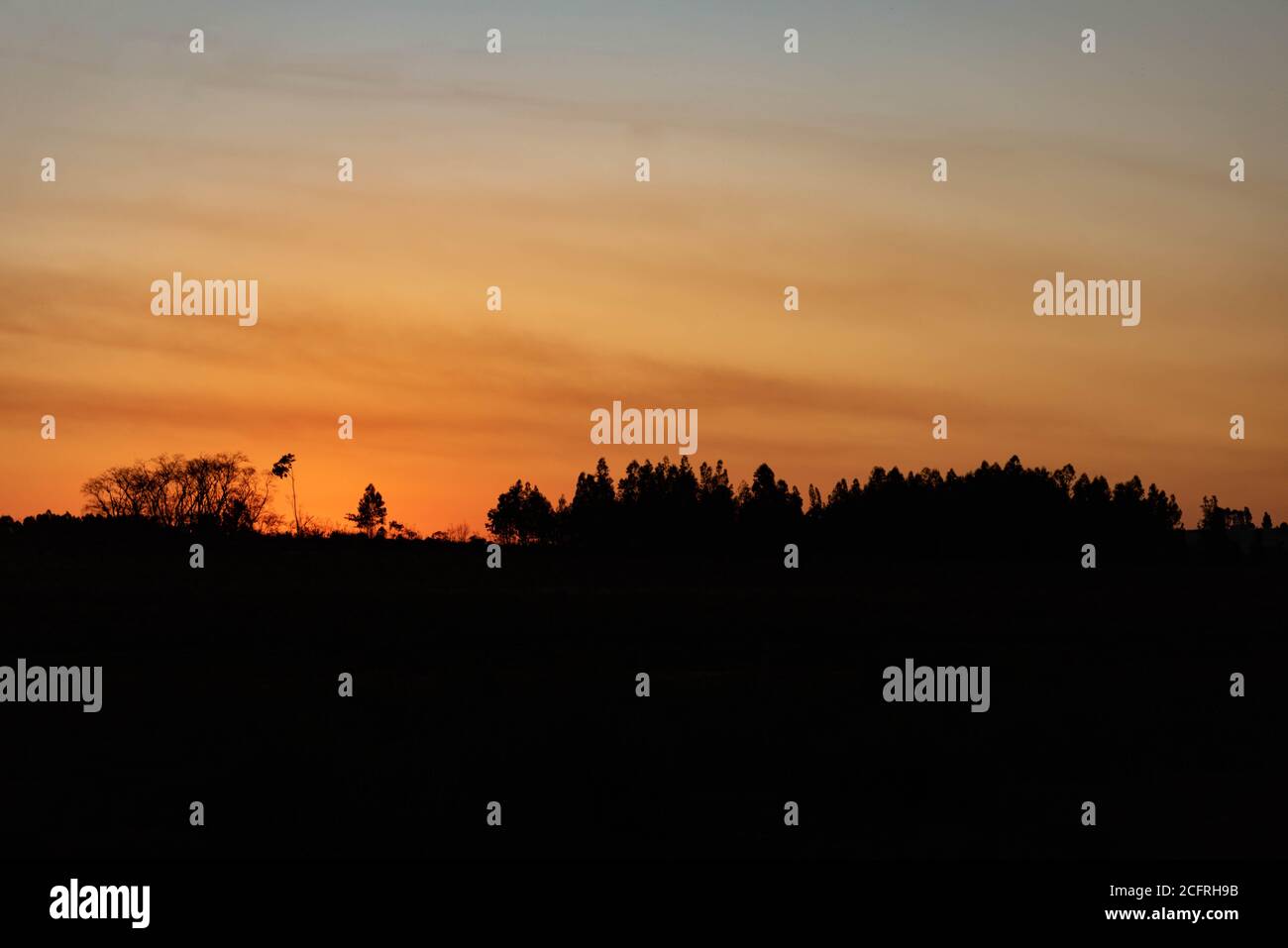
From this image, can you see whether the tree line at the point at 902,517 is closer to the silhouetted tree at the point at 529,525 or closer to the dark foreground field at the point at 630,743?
the silhouetted tree at the point at 529,525

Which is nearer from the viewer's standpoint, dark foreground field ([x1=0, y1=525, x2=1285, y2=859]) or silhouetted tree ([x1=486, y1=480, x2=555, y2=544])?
dark foreground field ([x1=0, y1=525, x2=1285, y2=859])

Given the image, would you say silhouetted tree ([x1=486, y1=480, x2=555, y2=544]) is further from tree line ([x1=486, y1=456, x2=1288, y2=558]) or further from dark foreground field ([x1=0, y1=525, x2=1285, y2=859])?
dark foreground field ([x1=0, y1=525, x2=1285, y2=859])

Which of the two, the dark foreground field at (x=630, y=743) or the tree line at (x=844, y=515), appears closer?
the dark foreground field at (x=630, y=743)

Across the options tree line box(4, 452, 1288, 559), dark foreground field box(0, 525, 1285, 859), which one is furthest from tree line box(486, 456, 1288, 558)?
dark foreground field box(0, 525, 1285, 859)

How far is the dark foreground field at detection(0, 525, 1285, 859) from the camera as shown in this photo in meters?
14.4

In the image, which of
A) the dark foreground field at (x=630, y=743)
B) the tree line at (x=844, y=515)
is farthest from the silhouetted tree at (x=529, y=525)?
the dark foreground field at (x=630, y=743)

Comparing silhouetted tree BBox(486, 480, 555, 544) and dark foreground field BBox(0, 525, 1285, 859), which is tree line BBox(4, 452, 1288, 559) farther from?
dark foreground field BBox(0, 525, 1285, 859)

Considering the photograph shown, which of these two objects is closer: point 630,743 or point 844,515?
point 630,743

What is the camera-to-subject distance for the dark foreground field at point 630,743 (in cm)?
1439

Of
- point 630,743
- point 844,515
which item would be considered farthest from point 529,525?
point 630,743

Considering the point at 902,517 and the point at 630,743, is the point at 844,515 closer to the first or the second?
the point at 902,517

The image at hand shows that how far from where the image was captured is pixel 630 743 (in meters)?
19.6
